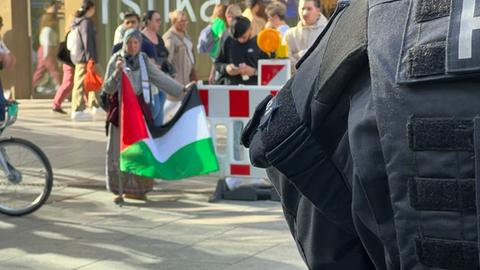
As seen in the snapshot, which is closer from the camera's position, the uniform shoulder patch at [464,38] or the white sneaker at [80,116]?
the uniform shoulder patch at [464,38]

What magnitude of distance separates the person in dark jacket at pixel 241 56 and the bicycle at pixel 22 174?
242 centimetres

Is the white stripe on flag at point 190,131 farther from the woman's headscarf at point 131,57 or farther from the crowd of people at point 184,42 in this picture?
the crowd of people at point 184,42

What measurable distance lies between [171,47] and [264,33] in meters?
3.77

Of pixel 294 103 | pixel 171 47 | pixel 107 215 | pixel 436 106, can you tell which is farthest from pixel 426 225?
pixel 171 47

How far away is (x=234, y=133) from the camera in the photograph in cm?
860

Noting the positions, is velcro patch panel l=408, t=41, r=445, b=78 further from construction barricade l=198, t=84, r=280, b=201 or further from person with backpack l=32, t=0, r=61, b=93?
person with backpack l=32, t=0, r=61, b=93

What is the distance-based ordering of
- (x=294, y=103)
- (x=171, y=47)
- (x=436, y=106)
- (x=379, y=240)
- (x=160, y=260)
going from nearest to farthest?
(x=436, y=106), (x=379, y=240), (x=294, y=103), (x=160, y=260), (x=171, y=47)

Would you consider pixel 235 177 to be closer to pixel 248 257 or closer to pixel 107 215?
pixel 107 215

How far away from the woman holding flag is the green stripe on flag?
22 cm

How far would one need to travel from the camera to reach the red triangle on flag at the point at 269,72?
8789 mm

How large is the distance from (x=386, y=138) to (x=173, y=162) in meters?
6.79

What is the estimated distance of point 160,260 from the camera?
6.29 metres

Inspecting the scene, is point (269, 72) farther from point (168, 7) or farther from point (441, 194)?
point (168, 7)

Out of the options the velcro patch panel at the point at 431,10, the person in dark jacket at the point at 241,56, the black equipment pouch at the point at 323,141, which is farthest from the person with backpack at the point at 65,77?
the velcro patch panel at the point at 431,10
